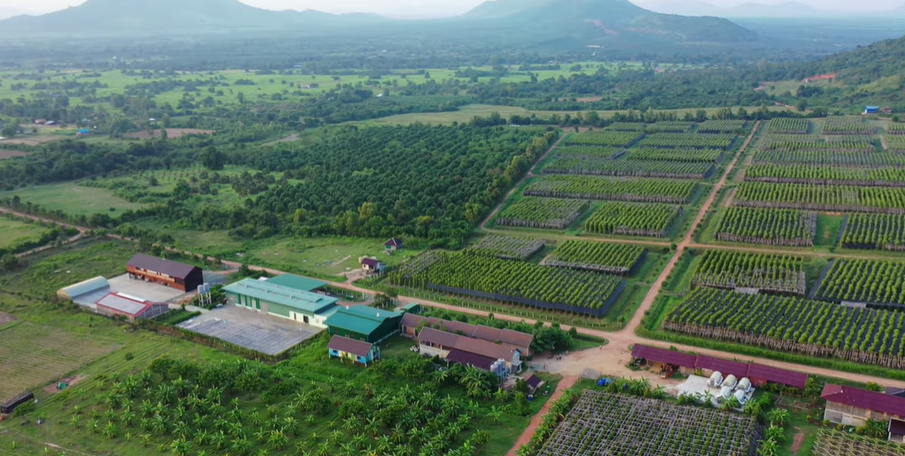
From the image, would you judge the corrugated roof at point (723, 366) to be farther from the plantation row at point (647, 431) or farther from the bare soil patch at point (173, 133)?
the bare soil patch at point (173, 133)

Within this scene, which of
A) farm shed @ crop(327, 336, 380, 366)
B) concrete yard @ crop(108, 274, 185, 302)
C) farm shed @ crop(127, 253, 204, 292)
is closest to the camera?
farm shed @ crop(327, 336, 380, 366)

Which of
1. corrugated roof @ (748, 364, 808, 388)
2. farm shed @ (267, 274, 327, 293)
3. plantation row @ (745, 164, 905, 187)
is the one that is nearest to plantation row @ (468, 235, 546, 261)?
farm shed @ (267, 274, 327, 293)

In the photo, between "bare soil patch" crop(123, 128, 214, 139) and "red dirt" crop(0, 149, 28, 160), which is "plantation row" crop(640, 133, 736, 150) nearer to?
"bare soil patch" crop(123, 128, 214, 139)

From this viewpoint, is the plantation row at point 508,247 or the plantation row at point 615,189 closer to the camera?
the plantation row at point 508,247

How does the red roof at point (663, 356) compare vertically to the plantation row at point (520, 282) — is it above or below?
above

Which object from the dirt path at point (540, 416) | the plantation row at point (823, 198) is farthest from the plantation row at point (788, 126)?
the dirt path at point (540, 416)

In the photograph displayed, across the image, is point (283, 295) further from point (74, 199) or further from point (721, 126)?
point (721, 126)

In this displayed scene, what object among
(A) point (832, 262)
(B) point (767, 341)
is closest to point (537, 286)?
(B) point (767, 341)

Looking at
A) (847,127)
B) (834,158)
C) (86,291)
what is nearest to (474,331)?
(86,291)
